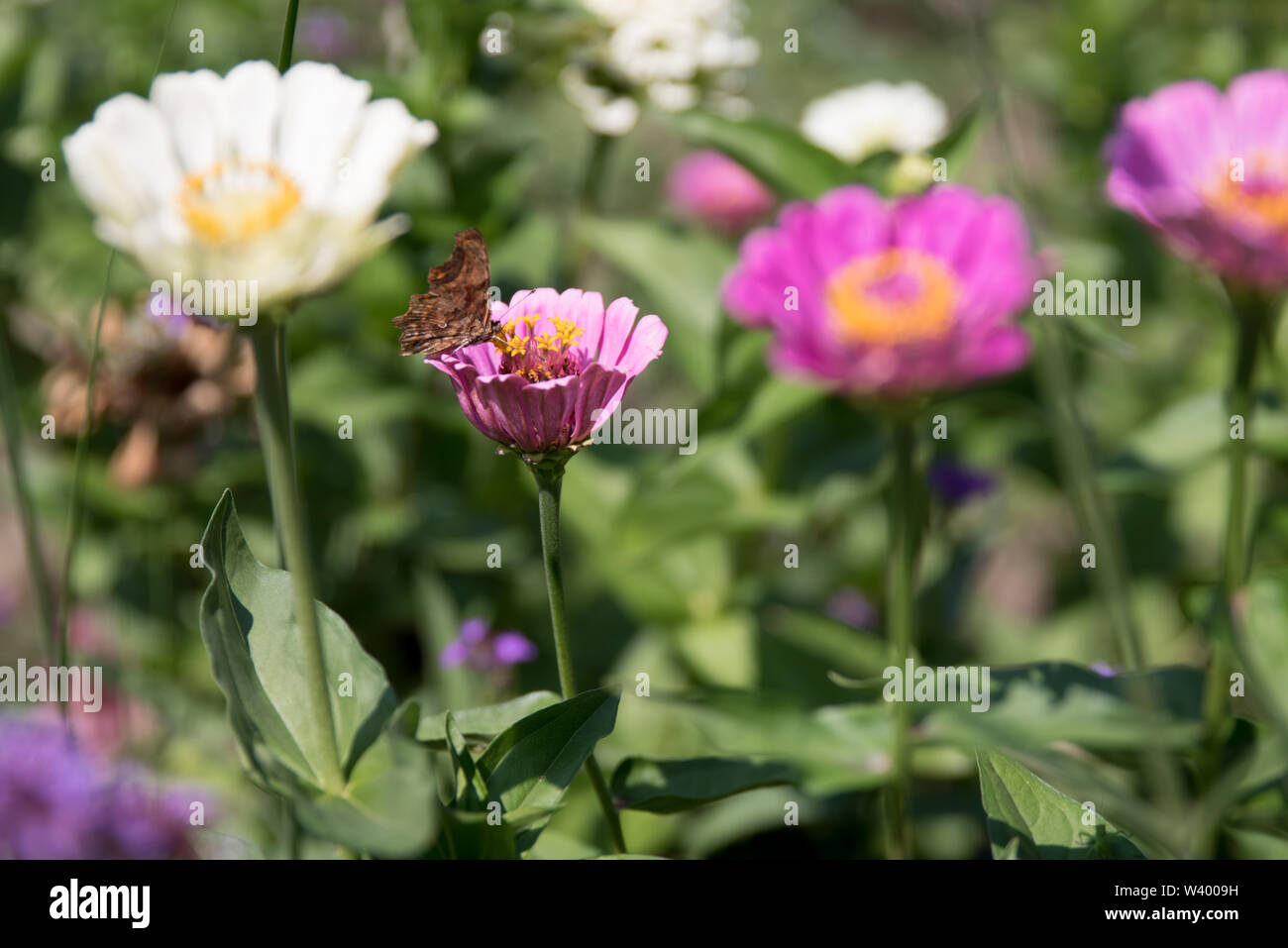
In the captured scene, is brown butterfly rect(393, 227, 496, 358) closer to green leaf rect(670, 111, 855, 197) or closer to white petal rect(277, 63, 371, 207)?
white petal rect(277, 63, 371, 207)

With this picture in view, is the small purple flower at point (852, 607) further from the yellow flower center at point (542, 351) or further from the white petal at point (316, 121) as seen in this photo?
the white petal at point (316, 121)

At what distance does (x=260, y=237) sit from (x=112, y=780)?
1.23ft

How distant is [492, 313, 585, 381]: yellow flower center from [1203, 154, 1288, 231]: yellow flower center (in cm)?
52

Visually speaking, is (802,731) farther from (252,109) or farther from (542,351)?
(252,109)

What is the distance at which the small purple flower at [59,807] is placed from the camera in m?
0.63

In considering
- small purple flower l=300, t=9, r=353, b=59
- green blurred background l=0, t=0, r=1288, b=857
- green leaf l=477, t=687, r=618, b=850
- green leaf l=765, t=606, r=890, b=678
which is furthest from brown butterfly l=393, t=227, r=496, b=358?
small purple flower l=300, t=9, r=353, b=59

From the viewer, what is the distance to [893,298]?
0.70 metres

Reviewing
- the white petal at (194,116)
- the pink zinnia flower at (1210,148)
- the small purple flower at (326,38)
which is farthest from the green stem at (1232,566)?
the small purple flower at (326,38)

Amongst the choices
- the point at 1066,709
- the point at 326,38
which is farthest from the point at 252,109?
the point at 326,38

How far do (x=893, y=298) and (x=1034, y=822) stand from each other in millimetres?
368

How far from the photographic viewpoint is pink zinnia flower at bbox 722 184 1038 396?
25.8 inches
